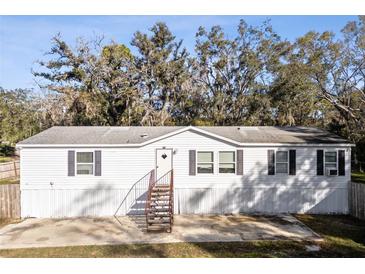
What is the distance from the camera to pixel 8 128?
35312 mm

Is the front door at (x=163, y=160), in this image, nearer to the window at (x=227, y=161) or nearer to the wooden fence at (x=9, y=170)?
the window at (x=227, y=161)

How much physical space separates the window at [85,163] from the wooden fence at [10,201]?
2853 mm

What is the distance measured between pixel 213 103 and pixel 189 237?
18700 millimetres

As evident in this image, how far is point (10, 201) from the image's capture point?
1249 cm

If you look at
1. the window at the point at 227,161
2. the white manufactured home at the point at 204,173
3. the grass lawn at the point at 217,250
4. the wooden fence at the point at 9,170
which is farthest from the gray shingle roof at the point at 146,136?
the wooden fence at the point at 9,170

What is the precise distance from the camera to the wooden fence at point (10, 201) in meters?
12.4

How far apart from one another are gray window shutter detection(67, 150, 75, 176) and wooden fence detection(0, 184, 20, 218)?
237 centimetres

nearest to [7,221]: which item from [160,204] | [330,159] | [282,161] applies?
[160,204]

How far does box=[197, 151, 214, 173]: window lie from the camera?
13.2 metres

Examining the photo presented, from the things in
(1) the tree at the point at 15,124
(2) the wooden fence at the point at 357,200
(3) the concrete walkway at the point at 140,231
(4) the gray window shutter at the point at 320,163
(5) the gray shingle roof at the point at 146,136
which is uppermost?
(1) the tree at the point at 15,124

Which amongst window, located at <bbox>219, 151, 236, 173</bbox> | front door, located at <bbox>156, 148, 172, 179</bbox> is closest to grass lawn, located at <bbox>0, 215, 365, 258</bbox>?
window, located at <bbox>219, 151, 236, 173</bbox>

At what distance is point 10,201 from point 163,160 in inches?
281

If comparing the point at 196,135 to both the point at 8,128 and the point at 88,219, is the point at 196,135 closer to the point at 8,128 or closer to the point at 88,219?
the point at 88,219

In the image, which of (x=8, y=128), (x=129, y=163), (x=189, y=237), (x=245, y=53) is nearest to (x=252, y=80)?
(x=245, y=53)
